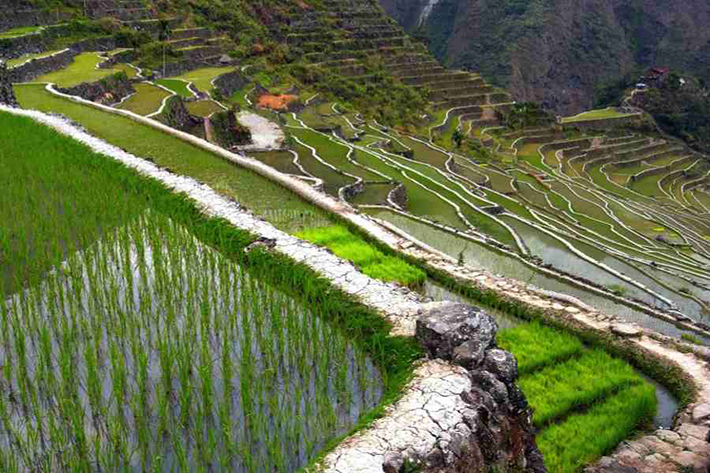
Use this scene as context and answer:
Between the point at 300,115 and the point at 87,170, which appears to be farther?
the point at 300,115

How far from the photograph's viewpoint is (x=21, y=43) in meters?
18.7

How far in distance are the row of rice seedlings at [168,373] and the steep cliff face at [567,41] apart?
206ft

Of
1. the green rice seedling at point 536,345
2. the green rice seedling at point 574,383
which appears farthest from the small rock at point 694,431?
the green rice seedling at point 536,345

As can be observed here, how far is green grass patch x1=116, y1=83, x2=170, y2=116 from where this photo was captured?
14453 millimetres

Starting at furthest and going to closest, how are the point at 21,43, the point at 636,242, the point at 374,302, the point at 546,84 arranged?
the point at 546,84 < the point at 21,43 < the point at 636,242 < the point at 374,302

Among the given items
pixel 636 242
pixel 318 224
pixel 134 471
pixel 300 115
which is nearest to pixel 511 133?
pixel 300 115

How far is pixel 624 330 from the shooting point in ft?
18.6

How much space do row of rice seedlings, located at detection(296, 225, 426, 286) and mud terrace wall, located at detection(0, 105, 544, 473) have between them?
143cm

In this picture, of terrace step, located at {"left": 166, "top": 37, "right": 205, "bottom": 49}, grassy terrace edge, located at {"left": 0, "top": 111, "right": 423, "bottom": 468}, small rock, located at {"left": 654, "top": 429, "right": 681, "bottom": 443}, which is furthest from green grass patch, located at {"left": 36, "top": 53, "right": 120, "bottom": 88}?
small rock, located at {"left": 654, "top": 429, "right": 681, "bottom": 443}

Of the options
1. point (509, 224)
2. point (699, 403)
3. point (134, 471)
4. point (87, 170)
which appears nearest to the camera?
point (134, 471)

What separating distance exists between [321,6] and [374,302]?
121ft

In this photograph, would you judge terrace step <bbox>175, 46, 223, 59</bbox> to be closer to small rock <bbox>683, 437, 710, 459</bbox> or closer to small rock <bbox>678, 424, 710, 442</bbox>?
small rock <bbox>678, 424, 710, 442</bbox>

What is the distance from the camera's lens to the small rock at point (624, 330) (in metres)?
5.64

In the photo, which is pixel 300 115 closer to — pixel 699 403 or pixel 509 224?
pixel 509 224
